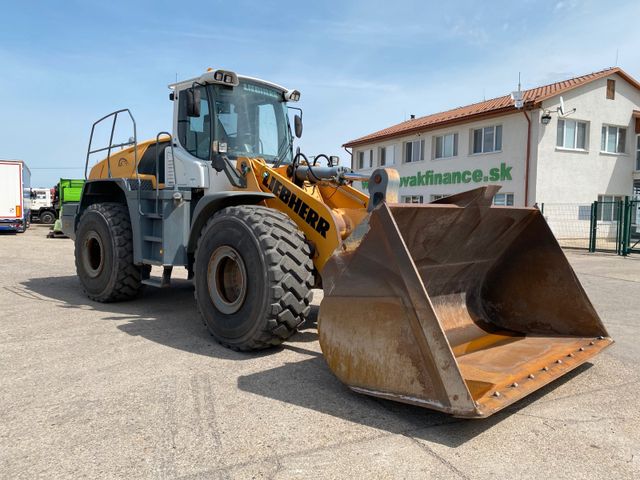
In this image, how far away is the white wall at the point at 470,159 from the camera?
19875mm

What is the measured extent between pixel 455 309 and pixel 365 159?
2532cm

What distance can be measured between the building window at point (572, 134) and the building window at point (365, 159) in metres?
10.8

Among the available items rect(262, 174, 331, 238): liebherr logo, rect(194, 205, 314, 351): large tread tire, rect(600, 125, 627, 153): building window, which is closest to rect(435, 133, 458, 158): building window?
rect(600, 125, 627, 153): building window

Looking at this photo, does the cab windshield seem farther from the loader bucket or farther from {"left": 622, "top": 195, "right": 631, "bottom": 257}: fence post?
{"left": 622, "top": 195, "right": 631, "bottom": 257}: fence post

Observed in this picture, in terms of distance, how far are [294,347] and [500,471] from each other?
236 cm

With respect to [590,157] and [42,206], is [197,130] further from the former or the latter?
[42,206]

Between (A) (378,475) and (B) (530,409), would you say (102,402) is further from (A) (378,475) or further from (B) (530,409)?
(B) (530,409)

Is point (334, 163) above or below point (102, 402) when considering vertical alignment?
above

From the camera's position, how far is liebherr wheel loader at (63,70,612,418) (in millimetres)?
3145

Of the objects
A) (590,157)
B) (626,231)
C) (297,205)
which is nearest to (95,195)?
(297,205)

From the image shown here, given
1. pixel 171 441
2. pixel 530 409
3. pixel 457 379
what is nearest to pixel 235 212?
pixel 171 441

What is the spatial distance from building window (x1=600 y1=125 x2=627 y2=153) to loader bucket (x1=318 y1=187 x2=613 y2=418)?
19841 mm

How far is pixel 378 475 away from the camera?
98.4 inches

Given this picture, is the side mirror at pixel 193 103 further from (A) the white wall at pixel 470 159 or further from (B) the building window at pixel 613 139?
(B) the building window at pixel 613 139
